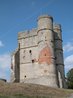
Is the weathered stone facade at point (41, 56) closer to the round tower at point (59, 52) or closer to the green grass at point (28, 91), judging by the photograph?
the round tower at point (59, 52)

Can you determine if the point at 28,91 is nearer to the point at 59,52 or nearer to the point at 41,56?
the point at 41,56

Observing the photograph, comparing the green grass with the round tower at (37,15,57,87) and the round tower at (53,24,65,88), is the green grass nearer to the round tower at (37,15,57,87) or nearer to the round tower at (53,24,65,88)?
the round tower at (37,15,57,87)

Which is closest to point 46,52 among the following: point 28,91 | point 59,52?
point 59,52

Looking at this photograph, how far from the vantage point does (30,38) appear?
172ft

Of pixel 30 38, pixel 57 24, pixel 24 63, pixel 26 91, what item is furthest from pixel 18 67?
pixel 26 91

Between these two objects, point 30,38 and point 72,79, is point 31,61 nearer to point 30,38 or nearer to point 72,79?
point 30,38

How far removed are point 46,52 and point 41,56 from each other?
46.2 inches

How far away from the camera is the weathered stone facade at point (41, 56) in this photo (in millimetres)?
45781

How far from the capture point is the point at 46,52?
1831 inches

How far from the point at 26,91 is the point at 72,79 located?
2587 centimetres

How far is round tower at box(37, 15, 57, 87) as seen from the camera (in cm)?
4534

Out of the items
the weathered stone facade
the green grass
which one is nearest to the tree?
the weathered stone facade

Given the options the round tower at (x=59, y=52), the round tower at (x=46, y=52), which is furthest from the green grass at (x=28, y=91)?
the round tower at (x=59, y=52)

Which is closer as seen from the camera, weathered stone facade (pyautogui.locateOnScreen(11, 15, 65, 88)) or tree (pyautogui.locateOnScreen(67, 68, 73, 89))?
weathered stone facade (pyautogui.locateOnScreen(11, 15, 65, 88))
